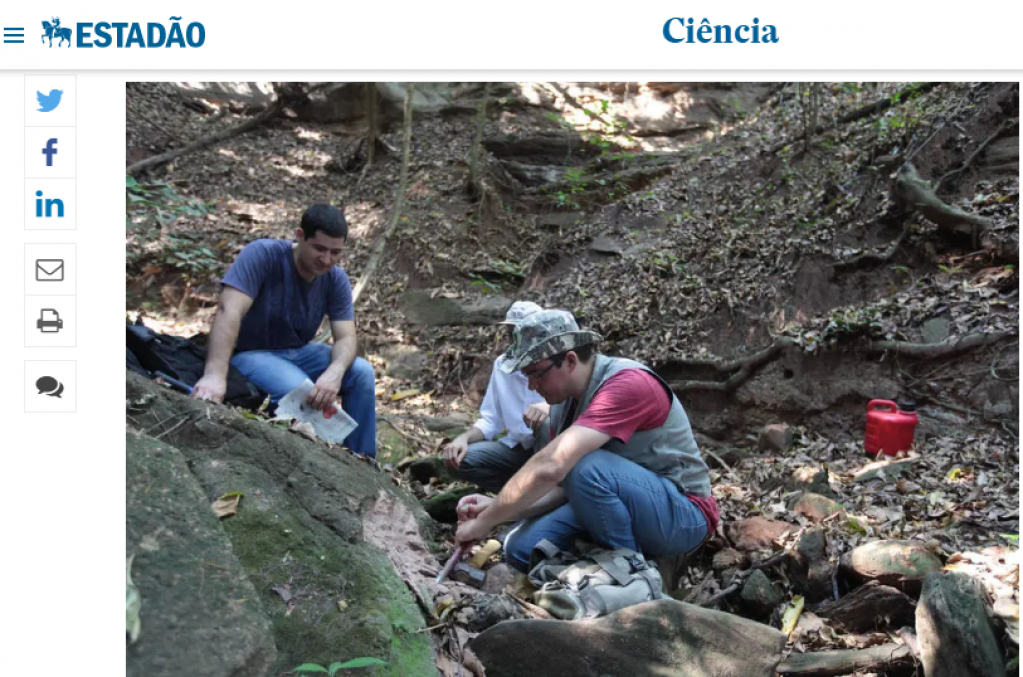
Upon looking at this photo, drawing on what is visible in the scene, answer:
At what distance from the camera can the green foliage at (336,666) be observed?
6.42ft

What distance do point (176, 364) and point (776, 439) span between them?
15.9ft

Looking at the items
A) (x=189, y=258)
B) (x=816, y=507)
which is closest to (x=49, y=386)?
(x=816, y=507)

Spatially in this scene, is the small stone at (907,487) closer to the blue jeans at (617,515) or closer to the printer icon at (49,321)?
the blue jeans at (617,515)

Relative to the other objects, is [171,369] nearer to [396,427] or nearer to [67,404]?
[67,404]

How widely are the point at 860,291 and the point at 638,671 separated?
19.4ft

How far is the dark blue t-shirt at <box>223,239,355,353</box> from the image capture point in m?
4.30

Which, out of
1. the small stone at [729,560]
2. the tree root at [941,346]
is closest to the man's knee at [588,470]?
the small stone at [729,560]

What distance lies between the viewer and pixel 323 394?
13.5ft

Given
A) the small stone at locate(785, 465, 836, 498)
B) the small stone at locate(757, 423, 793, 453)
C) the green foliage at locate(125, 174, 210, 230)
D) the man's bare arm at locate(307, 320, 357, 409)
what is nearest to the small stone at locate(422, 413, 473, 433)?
the man's bare arm at locate(307, 320, 357, 409)

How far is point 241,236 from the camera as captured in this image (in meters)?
10.1

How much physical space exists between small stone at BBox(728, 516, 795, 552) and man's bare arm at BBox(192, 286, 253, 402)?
2.88 m

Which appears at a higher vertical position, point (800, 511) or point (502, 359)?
point (502, 359)

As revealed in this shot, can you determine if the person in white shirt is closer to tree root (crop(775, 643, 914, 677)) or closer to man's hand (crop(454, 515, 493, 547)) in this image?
man's hand (crop(454, 515, 493, 547))

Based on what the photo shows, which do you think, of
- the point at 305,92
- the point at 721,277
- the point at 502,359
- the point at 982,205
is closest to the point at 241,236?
the point at 305,92
